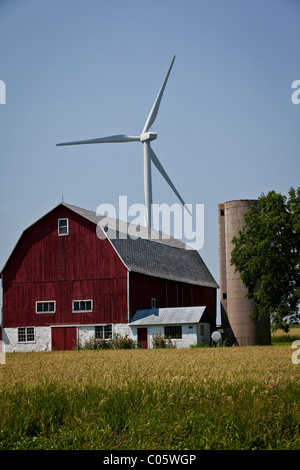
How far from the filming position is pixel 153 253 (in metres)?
57.0

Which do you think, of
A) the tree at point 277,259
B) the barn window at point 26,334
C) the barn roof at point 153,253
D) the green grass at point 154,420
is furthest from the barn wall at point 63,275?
the green grass at point 154,420

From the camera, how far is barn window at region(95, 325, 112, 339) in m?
49.8

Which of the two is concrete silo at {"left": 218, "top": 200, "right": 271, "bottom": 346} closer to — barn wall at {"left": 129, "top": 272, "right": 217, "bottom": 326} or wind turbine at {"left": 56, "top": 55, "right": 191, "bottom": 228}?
barn wall at {"left": 129, "top": 272, "right": 217, "bottom": 326}

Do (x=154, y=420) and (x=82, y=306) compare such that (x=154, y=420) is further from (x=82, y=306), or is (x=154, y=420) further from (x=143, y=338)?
(x=82, y=306)

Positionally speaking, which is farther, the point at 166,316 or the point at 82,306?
the point at 82,306

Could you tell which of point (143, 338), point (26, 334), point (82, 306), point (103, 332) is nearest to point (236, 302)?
point (143, 338)

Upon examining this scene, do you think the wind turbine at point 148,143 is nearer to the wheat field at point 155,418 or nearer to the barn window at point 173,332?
the barn window at point 173,332

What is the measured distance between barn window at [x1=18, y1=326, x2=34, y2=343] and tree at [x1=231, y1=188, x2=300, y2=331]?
57.2ft

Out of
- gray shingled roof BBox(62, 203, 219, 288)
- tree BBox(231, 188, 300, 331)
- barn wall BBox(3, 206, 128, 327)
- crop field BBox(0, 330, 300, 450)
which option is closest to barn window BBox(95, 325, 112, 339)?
barn wall BBox(3, 206, 128, 327)

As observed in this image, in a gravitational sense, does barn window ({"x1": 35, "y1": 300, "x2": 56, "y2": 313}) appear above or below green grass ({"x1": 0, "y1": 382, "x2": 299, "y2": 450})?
Result: above

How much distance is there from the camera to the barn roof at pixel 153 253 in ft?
168

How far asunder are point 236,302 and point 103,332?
11.8 m

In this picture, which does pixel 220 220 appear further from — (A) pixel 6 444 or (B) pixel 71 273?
(A) pixel 6 444
